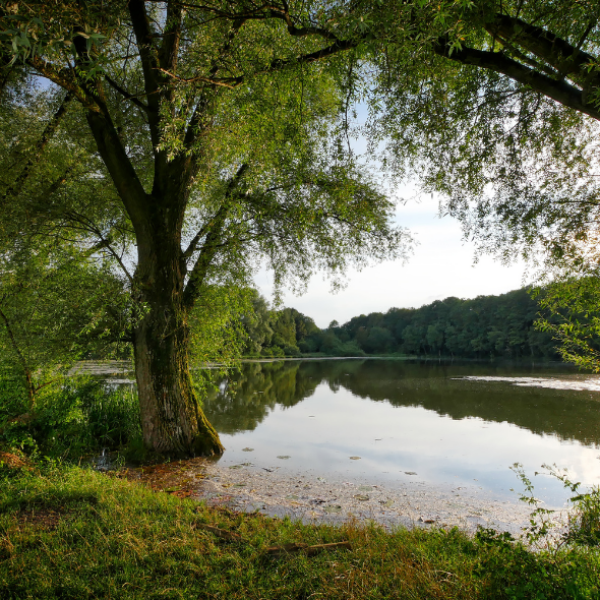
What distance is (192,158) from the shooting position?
823 centimetres

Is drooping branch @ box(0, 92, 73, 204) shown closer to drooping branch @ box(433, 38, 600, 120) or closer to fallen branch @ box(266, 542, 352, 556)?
drooping branch @ box(433, 38, 600, 120)

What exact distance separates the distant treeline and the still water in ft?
70.5

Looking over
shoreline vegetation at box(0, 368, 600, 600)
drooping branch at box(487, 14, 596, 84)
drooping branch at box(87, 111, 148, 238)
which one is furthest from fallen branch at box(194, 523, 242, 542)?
drooping branch at box(87, 111, 148, 238)

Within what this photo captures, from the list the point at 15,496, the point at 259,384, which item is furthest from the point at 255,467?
the point at 259,384

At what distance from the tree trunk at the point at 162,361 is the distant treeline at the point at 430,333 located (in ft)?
95.0

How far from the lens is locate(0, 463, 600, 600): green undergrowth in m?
2.79

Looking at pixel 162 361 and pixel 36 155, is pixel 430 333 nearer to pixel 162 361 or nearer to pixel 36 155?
pixel 162 361

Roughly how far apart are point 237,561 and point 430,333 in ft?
272

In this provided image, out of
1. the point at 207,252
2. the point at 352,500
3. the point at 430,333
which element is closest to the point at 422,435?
the point at 352,500

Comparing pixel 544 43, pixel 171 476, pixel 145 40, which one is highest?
pixel 145 40

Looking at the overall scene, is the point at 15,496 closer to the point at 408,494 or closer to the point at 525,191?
the point at 408,494

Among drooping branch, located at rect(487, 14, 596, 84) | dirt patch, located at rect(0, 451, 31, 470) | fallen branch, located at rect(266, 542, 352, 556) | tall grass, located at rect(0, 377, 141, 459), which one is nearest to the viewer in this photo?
fallen branch, located at rect(266, 542, 352, 556)

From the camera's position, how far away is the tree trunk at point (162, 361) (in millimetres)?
7707

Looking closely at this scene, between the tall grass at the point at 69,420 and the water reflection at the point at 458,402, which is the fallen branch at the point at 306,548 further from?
the water reflection at the point at 458,402
